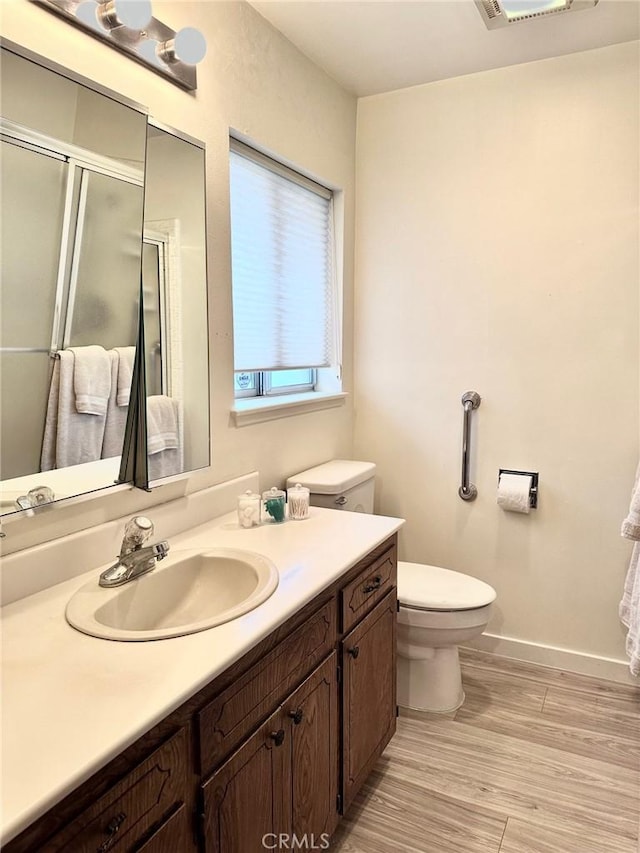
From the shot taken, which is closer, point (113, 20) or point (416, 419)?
point (113, 20)

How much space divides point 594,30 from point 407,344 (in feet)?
4.40

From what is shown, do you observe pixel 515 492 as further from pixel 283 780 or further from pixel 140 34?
pixel 140 34

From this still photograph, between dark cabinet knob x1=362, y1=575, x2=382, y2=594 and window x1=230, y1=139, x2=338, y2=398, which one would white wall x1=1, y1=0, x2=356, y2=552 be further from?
dark cabinet knob x1=362, y1=575, x2=382, y2=594

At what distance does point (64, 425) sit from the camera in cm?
138

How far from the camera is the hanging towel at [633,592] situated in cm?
202

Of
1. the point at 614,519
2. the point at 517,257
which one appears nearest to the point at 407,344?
the point at 517,257

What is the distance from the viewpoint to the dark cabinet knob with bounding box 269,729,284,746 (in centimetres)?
128

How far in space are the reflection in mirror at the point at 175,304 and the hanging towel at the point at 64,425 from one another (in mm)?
228

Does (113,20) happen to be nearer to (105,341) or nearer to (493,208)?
(105,341)

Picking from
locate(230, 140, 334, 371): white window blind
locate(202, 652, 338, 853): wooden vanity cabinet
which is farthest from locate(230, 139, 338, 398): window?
locate(202, 652, 338, 853): wooden vanity cabinet

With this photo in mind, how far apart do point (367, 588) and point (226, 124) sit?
59.7 inches

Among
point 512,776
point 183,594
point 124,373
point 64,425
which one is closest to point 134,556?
point 183,594

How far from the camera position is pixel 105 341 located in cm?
148

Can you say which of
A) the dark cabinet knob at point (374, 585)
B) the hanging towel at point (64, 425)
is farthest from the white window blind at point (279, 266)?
the dark cabinet knob at point (374, 585)
